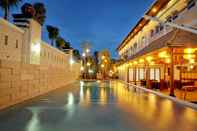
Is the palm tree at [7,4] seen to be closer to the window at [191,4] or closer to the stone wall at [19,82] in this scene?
the stone wall at [19,82]

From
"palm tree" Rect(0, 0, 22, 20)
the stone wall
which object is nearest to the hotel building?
the stone wall

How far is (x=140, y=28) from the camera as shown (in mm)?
25906

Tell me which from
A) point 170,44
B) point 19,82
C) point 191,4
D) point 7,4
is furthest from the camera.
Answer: point 7,4

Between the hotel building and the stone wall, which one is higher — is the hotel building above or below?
above

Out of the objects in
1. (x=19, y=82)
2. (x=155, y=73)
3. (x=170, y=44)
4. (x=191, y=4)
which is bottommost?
(x=19, y=82)

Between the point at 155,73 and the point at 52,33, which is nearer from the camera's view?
the point at 155,73

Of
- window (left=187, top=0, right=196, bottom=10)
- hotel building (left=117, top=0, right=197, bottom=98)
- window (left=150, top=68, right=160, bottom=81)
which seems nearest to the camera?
hotel building (left=117, top=0, right=197, bottom=98)

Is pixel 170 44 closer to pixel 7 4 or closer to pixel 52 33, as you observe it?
pixel 7 4

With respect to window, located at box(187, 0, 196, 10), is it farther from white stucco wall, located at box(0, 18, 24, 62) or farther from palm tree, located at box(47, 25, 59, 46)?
palm tree, located at box(47, 25, 59, 46)

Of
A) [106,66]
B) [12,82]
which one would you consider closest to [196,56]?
[12,82]

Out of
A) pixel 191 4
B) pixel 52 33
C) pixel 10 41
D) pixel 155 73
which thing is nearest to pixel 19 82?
pixel 10 41

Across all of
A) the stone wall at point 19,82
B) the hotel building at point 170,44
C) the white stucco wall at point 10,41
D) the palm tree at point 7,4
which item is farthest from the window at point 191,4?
the palm tree at point 7,4

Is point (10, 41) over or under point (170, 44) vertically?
over

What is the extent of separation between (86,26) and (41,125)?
347ft
